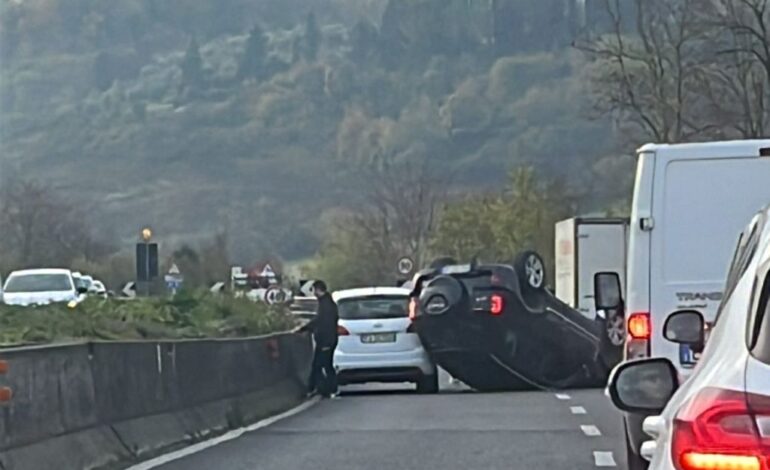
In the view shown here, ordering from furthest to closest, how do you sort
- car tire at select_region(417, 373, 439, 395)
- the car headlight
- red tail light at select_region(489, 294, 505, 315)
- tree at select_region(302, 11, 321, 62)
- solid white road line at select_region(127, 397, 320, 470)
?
tree at select_region(302, 11, 321, 62) → car tire at select_region(417, 373, 439, 395) → the car headlight → red tail light at select_region(489, 294, 505, 315) → solid white road line at select_region(127, 397, 320, 470)

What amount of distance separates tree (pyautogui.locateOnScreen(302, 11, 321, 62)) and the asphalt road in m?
158

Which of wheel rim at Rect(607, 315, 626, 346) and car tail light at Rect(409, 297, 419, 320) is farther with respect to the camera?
car tail light at Rect(409, 297, 419, 320)

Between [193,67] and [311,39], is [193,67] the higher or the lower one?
the lower one

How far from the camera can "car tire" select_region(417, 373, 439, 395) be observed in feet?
85.1

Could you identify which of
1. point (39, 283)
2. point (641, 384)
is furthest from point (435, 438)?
point (39, 283)

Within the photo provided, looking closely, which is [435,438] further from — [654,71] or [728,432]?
[654,71]

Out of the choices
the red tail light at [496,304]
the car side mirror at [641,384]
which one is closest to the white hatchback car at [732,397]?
the car side mirror at [641,384]

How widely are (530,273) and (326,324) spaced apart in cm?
292

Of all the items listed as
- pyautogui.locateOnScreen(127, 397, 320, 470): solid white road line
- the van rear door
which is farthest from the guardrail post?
the van rear door

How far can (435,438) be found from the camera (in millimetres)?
16328

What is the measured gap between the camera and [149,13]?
7254 inches

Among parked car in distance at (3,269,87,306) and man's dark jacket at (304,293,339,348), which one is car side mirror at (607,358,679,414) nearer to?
man's dark jacket at (304,293,339,348)

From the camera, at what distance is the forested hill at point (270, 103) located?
457ft

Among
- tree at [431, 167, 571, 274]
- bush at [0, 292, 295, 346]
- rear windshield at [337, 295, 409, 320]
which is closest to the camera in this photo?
bush at [0, 292, 295, 346]
